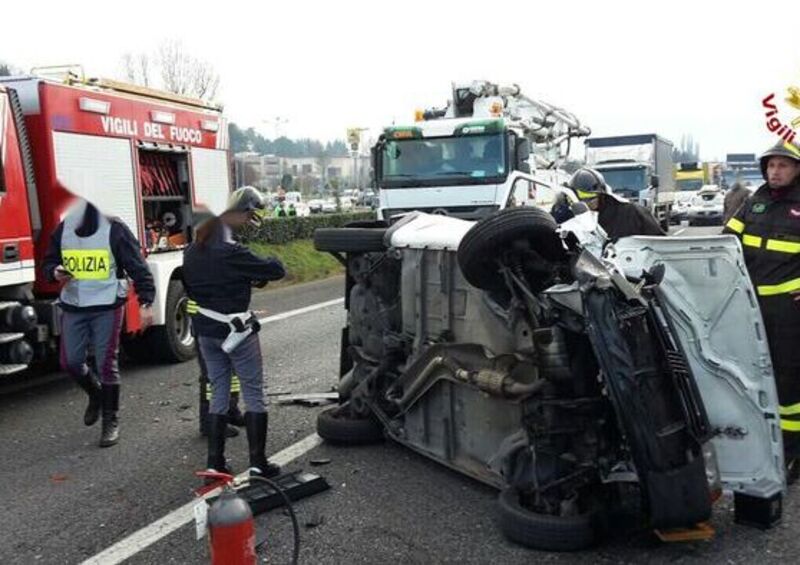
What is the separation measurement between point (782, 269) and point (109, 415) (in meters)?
4.39

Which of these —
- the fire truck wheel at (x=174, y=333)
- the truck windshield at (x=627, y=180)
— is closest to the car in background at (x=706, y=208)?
the truck windshield at (x=627, y=180)

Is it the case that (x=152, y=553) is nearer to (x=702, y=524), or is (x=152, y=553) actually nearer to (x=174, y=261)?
(x=702, y=524)

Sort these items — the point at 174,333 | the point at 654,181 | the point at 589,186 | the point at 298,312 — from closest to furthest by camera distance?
the point at 589,186 < the point at 174,333 < the point at 298,312 < the point at 654,181

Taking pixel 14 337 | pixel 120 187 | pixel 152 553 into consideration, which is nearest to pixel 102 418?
pixel 14 337

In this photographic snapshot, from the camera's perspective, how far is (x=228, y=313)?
179 inches

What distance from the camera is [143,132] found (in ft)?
26.2

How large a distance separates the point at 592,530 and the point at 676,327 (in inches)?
39.1

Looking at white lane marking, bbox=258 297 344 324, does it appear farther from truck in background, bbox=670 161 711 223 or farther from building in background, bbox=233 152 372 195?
building in background, bbox=233 152 372 195

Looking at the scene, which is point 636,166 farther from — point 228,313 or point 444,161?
point 228,313

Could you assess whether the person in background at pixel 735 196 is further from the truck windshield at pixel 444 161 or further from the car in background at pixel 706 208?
the car in background at pixel 706 208

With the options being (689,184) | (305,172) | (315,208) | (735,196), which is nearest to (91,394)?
(735,196)

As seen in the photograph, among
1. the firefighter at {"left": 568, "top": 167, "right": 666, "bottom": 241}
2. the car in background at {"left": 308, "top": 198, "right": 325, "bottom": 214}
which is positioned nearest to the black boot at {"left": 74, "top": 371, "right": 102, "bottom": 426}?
the firefighter at {"left": 568, "top": 167, "right": 666, "bottom": 241}

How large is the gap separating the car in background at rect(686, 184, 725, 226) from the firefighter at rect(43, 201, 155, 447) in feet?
93.0

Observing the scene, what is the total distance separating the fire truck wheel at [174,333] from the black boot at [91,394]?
214cm
